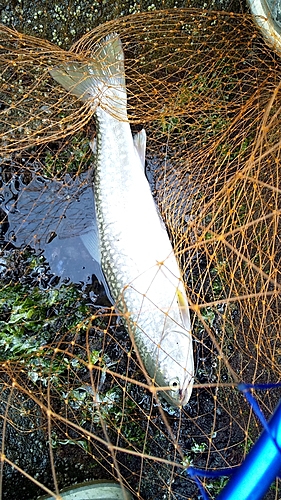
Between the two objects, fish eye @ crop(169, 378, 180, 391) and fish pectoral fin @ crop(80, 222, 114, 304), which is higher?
fish pectoral fin @ crop(80, 222, 114, 304)

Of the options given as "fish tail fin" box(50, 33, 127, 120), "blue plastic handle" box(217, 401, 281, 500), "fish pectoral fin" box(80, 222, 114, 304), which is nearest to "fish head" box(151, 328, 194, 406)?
"fish pectoral fin" box(80, 222, 114, 304)

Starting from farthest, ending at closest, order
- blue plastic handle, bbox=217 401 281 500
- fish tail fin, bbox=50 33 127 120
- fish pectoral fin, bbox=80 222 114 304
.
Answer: fish pectoral fin, bbox=80 222 114 304
fish tail fin, bbox=50 33 127 120
blue plastic handle, bbox=217 401 281 500

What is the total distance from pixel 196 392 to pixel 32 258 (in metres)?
1.22

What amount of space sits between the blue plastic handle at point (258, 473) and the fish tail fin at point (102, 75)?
1.65 m

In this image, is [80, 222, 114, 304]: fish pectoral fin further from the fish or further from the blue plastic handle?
the blue plastic handle

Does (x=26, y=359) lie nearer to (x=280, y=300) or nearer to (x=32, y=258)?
(x=32, y=258)

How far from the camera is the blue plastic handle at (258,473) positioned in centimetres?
119

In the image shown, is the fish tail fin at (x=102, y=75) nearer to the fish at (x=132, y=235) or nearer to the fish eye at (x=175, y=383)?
the fish at (x=132, y=235)

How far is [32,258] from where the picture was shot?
265 cm

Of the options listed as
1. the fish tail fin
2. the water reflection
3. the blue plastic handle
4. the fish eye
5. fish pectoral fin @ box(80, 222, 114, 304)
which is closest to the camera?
the blue plastic handle

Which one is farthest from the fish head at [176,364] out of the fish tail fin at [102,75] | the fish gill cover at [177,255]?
the fish tail fin at [102,75]

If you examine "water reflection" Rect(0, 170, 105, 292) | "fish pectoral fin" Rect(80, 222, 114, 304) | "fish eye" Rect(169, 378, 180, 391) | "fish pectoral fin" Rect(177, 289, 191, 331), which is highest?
"water reflection" Rect(0, 170, 105, 292)

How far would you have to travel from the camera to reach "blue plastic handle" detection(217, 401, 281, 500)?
3.91 ft

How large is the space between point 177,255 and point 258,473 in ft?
4.14
